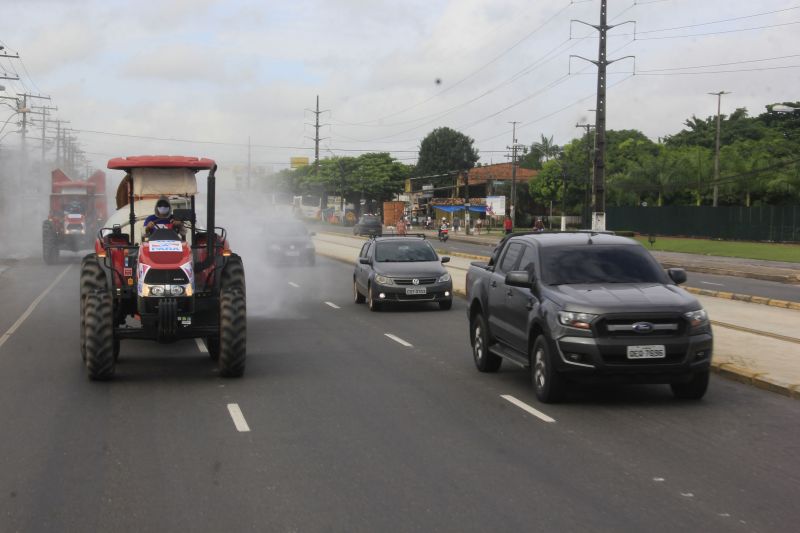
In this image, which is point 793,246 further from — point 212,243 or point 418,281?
point 212,243

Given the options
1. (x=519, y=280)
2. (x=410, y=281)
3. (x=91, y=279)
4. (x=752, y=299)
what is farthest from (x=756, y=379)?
(x=752, y=299)

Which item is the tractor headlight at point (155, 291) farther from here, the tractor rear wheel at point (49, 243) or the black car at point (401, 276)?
the tractor rear wheel at point (49, 243)

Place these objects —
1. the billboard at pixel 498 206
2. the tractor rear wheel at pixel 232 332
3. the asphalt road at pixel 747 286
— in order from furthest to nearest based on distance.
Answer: the billboard at pixel 498 206 → the asphalt road at pixel 747 286 → the tractor rear wheel at pixel 232 332

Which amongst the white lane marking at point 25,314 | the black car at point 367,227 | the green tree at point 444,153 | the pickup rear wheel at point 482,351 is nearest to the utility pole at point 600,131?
the white lane marking at point 25,314

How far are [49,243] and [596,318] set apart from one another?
108ft

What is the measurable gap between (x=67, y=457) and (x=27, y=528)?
6.71ft

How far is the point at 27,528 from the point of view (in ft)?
20.8

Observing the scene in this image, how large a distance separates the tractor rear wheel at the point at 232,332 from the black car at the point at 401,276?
9.28m

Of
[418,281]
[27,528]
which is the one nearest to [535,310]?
[27,528]

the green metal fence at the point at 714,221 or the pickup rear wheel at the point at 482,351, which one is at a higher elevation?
the green metal fence at the point at 714,221

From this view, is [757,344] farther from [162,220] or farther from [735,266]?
[735,266]

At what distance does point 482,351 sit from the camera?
13.1 m

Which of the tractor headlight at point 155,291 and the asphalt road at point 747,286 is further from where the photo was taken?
the asphalt road at point 747,286

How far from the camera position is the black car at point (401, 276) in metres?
21.6
